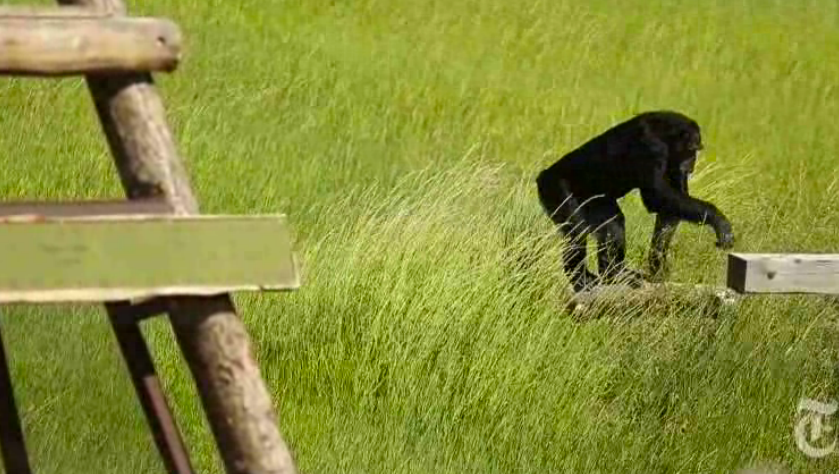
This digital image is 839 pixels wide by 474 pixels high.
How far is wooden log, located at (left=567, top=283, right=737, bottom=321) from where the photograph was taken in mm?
6734

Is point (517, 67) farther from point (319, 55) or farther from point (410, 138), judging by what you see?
point (410, 138)

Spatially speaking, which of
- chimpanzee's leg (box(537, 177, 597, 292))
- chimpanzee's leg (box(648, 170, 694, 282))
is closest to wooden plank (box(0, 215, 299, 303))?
chimpanzee's leg (box(537, 177, 597, 292))

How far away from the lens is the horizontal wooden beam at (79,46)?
223 cm

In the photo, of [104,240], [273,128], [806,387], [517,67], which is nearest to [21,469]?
[104,240]

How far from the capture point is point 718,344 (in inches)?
259

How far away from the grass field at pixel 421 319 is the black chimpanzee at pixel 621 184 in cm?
18

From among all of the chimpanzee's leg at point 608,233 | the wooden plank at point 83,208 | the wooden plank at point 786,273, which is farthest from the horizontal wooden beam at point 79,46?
the chimpanzee's leg at point 608,233

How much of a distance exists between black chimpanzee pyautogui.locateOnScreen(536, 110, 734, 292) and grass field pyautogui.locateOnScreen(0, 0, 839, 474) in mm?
182

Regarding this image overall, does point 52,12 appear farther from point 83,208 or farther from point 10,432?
point 10,432

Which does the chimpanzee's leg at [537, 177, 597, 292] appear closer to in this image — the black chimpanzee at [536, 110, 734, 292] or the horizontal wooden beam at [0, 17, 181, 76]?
the black chimpanzee at [536, 110, 734, 292]

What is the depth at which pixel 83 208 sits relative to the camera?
222cm

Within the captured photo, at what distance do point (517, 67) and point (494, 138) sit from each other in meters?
3.20
